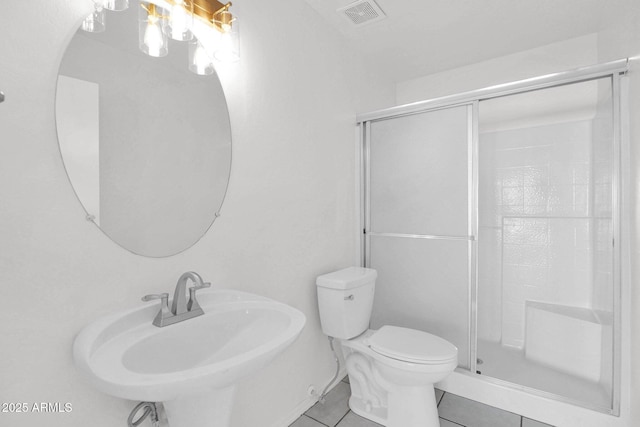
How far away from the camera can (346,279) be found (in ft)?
5.90

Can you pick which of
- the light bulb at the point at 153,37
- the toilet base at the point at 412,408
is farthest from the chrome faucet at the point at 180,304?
the toilet base at the point at 412,408

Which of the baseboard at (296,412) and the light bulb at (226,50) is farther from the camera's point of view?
the baseboard at (296,412)

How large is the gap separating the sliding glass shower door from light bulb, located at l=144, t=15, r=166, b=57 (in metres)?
1.52

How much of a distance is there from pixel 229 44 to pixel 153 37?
29 centimetres

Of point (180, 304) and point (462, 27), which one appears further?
point (462, 27)

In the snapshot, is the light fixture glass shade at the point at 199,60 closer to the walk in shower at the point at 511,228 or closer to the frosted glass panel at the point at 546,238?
the walk in shower at the point at 511,228

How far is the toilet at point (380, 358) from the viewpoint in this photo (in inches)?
62.2

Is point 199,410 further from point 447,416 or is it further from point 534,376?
point 534,376

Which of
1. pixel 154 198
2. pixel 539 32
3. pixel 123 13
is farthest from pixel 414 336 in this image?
pixel 539 32

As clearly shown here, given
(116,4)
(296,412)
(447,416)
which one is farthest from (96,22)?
(447,416)

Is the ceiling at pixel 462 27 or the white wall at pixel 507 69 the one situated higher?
the ceiling at pixel 462 27

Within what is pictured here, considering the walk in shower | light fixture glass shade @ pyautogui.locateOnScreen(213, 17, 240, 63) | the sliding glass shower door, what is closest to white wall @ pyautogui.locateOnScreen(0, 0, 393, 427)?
light fixture glass shade @ pyautogui.locateOnScreen(213, 17, 240, 63)

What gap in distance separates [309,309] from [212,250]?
30.5 inches

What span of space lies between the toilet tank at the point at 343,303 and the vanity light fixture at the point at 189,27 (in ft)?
4.04
